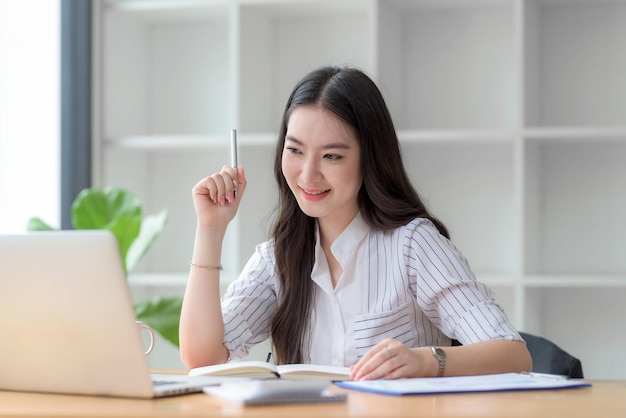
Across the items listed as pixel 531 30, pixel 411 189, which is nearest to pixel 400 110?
pixel 531 30

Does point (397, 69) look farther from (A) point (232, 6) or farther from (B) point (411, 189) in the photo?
(B) point (411, 189)

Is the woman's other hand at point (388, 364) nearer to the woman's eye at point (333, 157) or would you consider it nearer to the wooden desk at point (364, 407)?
the wooden desk at point (364, 407)

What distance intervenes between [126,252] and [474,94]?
4.50ft

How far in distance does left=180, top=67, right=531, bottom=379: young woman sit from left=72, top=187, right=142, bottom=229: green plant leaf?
106 centimetres

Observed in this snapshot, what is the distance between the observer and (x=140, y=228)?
295 cm

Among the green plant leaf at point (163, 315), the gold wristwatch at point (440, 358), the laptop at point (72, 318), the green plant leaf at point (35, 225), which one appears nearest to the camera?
the laptop at point (72, 318)

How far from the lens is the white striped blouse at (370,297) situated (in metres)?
1.88

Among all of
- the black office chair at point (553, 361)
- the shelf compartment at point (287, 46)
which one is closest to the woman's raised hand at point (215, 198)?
the black office chair at point (553, 361)

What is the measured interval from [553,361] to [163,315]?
4.92 ft

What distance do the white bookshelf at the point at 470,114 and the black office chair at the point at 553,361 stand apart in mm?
1093

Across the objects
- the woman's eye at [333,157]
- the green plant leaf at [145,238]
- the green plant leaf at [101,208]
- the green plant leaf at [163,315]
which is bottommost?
the green plant leaf at [163,315]

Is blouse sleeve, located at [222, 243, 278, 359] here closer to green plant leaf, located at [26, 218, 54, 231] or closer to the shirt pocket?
the shirt pocket

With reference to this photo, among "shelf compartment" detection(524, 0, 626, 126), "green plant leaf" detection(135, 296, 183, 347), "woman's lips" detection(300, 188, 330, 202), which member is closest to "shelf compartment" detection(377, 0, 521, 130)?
"shelf compartment" detection(524, 0, 626, 126)

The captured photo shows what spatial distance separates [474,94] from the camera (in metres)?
3.31
